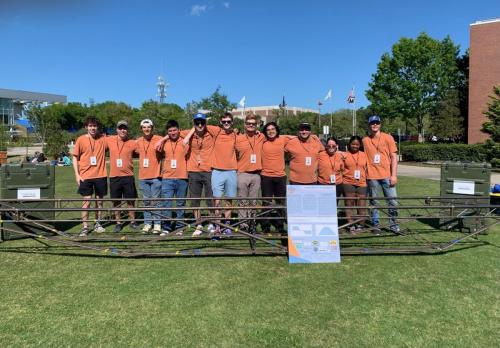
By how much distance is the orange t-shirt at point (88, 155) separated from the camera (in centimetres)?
636

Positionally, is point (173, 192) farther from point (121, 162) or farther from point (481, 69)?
point (481, 69)

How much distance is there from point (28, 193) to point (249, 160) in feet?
11.7

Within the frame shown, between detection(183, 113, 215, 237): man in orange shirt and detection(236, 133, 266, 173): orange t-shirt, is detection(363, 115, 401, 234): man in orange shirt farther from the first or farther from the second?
detection(183, 113, 215, 237): man in orange shirt

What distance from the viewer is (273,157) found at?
601 cm

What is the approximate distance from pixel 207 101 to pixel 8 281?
2542 centimetres

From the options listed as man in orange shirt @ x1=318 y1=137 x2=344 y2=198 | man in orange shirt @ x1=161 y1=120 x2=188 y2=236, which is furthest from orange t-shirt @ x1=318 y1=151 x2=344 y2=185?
man in orange shirt @ x1=161 y1=120 x2=188 y2=236

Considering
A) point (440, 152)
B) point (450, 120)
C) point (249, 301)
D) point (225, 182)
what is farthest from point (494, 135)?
point (249, 301)

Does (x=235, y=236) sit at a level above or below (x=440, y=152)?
below

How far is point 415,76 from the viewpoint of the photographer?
38.3 m

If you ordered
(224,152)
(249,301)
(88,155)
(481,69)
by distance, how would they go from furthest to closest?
(481,69)
(88,155)
(224,152)
(249,301)

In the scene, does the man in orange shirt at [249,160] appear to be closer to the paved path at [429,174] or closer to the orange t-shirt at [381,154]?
the orange t-shirt at [381,154]

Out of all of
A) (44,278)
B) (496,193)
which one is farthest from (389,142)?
(44,278)

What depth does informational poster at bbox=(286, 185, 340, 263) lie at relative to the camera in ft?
16.0

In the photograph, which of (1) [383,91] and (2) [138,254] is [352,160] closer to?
(2) [138,254]
